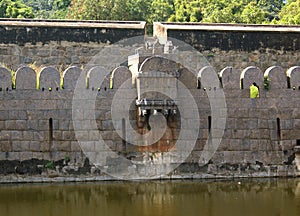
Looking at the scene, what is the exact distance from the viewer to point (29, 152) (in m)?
13.0

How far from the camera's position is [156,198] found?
1125 cm

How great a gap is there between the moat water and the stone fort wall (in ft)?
1.88

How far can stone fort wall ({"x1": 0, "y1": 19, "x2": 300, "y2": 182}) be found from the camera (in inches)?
512

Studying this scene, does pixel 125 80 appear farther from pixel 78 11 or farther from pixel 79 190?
pixel 78 11

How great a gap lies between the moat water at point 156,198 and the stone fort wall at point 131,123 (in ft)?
1.88

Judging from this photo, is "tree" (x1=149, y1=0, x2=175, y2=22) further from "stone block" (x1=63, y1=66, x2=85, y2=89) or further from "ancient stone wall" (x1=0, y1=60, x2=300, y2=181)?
"stone block" (x1=63, y1=66, x2=85, y2=89)

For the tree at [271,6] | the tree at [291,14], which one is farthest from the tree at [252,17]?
the tree at [271,6]

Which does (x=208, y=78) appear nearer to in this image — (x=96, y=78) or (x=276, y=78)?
(x=276, y=78)

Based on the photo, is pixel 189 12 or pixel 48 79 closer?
pixel 48 79

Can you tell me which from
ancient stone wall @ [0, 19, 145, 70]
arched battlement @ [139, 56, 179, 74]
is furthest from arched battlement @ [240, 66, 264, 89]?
ancient stone wall @ [0, 19, 145, 70]

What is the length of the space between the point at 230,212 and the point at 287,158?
14.1 feet

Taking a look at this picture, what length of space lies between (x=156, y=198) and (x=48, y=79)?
381 cm

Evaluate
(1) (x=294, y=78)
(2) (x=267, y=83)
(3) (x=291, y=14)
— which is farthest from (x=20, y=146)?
(3) (x=291, y=14)

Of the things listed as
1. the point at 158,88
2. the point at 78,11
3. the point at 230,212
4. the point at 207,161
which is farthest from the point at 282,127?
the point at 78,11
